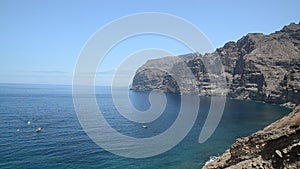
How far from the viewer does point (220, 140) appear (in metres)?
86.5

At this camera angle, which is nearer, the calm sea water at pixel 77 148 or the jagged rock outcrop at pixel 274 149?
the jagged rock outcrop at pixel 274 149

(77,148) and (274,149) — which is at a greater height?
(274,149)

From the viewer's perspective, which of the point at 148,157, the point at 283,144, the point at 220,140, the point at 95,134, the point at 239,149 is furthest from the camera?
the point at 95,134

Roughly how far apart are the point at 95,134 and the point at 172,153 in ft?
104

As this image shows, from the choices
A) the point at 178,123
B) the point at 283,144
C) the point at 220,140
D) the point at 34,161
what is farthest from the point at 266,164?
the point at 178,123

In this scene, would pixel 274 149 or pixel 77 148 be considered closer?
pixel 274 149

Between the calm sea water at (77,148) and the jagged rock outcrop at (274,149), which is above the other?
the jagged rock outcrop at (274,149)

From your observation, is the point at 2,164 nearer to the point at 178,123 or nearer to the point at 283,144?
the point at 283,144

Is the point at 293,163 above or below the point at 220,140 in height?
above

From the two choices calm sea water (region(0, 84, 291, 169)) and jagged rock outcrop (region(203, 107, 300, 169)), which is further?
calm sea water (region(0, 84, 291, 169))

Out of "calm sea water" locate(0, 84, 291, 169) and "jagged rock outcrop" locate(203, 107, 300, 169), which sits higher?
"jagged rock outcrop" locate(203, 107, 300, 169)

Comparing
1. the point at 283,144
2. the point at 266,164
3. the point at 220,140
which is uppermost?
the point at 283,144

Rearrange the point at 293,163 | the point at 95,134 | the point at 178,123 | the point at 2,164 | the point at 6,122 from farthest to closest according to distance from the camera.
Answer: the point at 178,123 → the point at 6,122 → the point at 95,134 → the point at 2,164 → the point at 293,163

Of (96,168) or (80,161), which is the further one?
(80,161)
